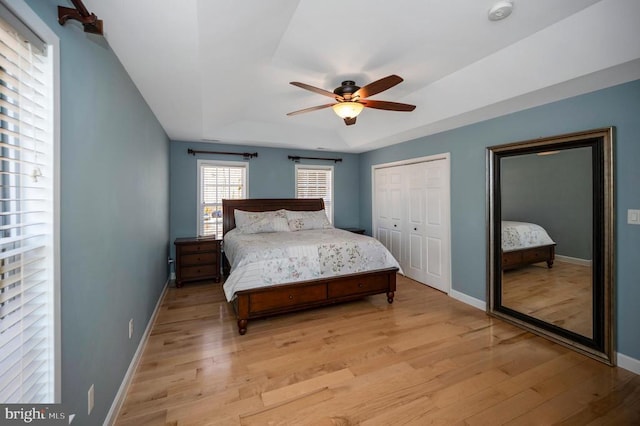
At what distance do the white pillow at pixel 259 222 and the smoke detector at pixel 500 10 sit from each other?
3532 millimetres

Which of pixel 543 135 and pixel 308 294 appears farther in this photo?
pixel 308 294

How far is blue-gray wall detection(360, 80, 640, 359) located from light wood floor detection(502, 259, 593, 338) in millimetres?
226

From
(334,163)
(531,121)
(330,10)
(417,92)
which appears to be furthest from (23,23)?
(334,163)

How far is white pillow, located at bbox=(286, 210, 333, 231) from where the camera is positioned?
4.60m

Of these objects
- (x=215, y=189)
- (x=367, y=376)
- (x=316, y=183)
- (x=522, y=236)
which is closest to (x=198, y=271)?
(x=215, y=189)

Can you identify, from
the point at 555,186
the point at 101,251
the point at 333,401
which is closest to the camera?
the point at 101,251

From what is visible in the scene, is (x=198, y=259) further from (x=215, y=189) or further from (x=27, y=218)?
(x=27, y=218)

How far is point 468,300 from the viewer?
3.53 meters

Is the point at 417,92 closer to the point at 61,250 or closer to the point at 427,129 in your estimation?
the point at 427,129

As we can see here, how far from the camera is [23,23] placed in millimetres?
931

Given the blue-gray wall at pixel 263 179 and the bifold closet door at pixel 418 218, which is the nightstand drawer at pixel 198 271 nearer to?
the blue-gray wall at pixel 263 179

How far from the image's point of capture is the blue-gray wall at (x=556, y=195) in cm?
244

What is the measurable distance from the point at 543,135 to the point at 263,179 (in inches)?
164

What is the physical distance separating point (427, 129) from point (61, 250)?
3.93 metres
